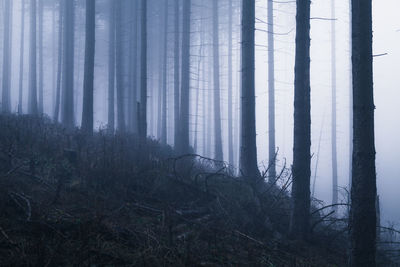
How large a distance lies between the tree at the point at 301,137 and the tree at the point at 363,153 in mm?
2052

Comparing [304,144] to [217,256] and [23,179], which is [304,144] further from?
[23,179]

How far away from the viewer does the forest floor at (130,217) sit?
169 inches

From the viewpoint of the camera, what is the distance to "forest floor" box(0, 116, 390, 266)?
14.1 feet

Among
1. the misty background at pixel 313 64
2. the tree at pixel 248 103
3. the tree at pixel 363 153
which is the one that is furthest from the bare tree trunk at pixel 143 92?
the tree at pixel 363 153

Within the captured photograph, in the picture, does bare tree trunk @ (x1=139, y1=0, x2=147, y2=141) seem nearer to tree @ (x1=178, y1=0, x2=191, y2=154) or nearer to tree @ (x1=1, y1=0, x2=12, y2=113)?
tree @ (x1=178, y1=0, x2=191, y2=154)

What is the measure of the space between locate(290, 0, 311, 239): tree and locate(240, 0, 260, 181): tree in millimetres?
2570

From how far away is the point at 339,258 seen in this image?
21.3 ft

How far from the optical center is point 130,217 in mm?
5809

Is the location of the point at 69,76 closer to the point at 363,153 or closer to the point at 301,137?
the point at 301,137

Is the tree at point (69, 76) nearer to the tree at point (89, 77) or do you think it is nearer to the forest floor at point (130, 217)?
the tree at point (89, 77)

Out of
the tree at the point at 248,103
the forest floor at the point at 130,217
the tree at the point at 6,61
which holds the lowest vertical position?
the forest floor at the point at 130,217

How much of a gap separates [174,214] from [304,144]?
112 inches

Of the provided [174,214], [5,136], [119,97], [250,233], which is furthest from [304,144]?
[119,97]

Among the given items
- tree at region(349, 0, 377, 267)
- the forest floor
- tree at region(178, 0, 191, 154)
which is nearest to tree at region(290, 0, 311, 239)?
the forest floor
